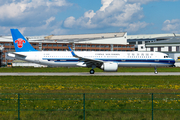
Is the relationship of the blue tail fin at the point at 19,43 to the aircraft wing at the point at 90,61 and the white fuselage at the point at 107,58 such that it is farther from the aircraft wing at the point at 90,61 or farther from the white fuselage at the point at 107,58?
the aircraft wing at the point at 90,61

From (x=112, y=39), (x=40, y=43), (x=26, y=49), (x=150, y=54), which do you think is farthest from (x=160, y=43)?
(x=26, y=49)

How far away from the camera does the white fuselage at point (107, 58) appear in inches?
1841

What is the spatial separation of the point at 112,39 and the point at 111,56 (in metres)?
127

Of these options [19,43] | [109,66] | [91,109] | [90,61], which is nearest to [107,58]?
[109,66]

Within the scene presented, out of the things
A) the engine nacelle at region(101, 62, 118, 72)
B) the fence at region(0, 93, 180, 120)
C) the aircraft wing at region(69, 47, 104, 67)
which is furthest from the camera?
the aircraft wing at region(69, 47, 104, 67)

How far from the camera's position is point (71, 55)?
1852 inches

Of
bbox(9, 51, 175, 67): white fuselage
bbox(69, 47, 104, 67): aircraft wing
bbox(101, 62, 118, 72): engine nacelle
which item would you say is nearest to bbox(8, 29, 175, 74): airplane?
bbox(9, 51, 175, 67): white fuselage

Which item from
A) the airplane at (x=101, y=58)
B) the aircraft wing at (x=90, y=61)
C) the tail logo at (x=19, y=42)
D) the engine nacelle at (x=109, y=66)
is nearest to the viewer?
the engine nacelle at (x=109, y=66)

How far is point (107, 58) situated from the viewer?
46594mm

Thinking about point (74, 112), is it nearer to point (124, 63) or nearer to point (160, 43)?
point (124, 63)

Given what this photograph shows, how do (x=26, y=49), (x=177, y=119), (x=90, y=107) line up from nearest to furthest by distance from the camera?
1. (x=177, y=119)
2. (x=90, y=107)
3. (x=26, y=49)

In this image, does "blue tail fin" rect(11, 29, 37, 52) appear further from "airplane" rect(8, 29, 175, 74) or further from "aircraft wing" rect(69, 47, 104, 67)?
"aircraft wing" rect(69, 47, 104, 67)

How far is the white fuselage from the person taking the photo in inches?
1841

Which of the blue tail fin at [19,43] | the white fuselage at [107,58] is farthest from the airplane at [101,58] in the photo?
the blue tail fin at [19,43]
